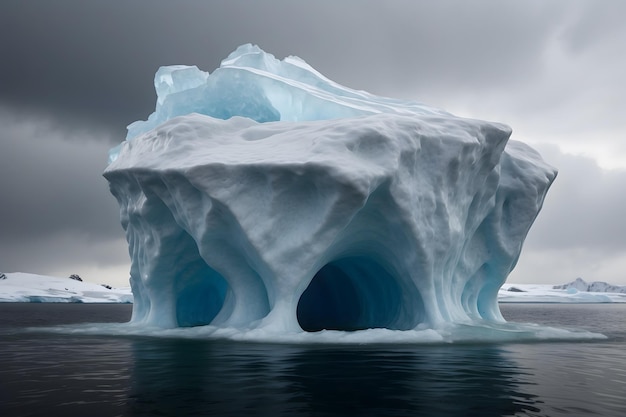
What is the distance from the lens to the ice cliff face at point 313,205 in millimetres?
15906

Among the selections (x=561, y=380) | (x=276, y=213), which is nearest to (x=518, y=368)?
(x=561, y=380)

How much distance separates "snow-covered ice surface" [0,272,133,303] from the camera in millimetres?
74188

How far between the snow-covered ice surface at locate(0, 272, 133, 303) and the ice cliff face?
187ft

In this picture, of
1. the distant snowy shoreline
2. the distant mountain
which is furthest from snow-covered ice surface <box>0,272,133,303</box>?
the distant mountain

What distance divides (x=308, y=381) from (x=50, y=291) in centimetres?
7561

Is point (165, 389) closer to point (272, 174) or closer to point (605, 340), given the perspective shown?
point (272, 174)

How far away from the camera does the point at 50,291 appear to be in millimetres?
76938

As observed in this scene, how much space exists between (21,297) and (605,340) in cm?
7040

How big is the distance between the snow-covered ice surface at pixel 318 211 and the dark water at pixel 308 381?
9.77 feet

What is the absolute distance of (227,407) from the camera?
6.98m

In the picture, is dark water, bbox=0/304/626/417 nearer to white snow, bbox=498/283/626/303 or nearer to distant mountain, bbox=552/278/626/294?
white snow, bbox=498/283/626/303

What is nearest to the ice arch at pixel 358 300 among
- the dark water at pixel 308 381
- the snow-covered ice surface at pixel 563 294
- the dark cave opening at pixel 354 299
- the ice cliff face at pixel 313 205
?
the dark cave opening at pixel 354 299

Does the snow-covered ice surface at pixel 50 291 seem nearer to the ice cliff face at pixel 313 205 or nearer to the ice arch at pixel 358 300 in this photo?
the ice arch at pixel 358 300

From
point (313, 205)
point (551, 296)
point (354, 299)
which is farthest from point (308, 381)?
point (551, 296)
